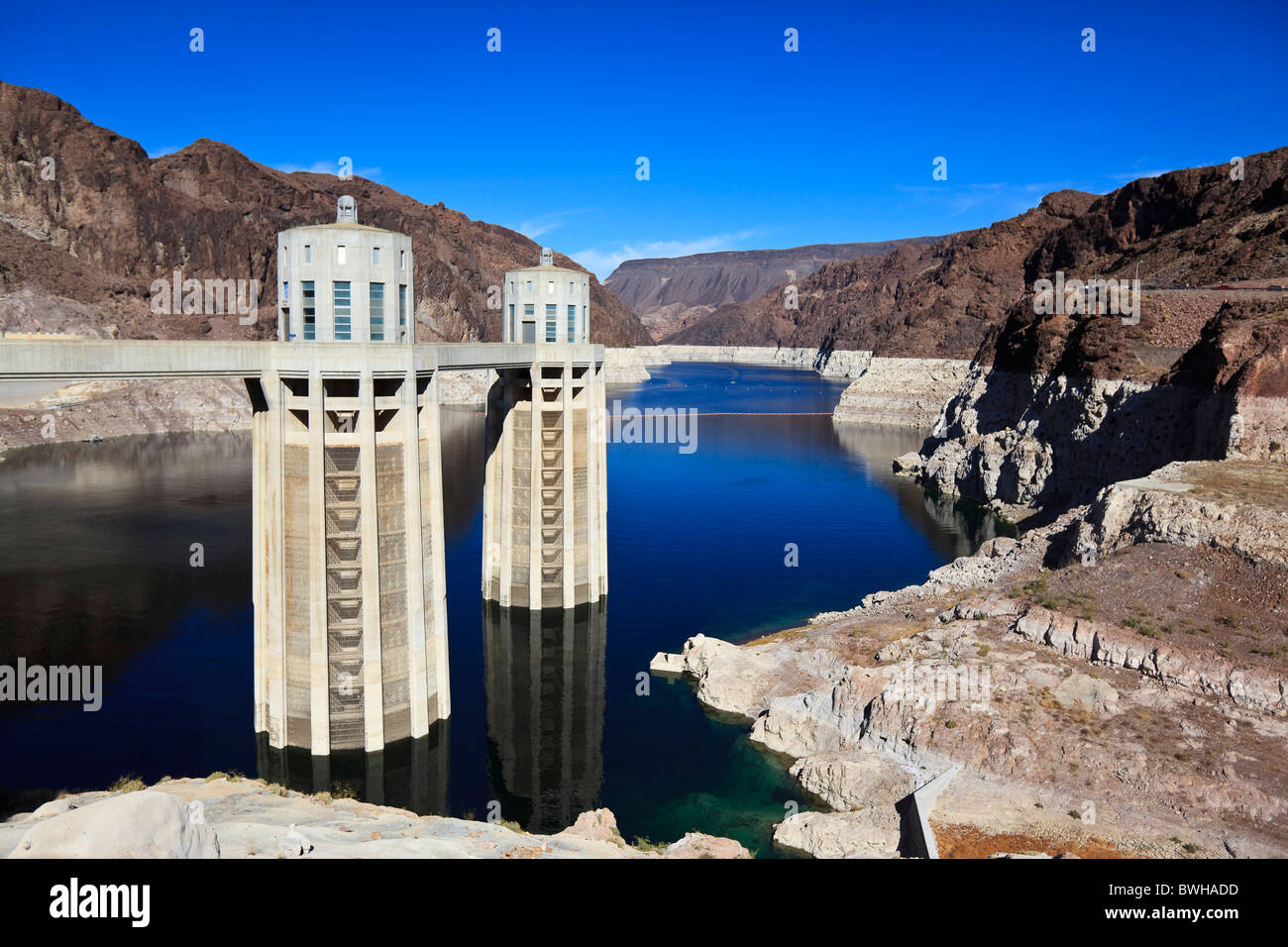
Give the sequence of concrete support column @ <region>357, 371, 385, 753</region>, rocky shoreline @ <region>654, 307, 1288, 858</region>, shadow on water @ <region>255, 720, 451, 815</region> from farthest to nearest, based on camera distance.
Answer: concrete support column @ <region>357, 371, 385, 753</region> < shadow on water @ <region>255, 720, 451, 815</region> < rocky shoreline @ <region>654, 307, 1288, 858</region>

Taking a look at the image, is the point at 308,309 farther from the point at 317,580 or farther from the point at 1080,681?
the point at 1080,681

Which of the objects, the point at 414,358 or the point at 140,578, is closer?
the point at 414,358

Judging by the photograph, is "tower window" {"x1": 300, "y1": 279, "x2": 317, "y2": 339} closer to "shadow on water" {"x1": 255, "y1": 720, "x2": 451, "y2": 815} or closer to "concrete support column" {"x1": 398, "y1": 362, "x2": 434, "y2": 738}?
"concrete support column" {"x1": 398, "y1": 362, "x2": 434, "y2": 738}

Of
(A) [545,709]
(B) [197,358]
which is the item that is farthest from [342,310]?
(A) [545,709]

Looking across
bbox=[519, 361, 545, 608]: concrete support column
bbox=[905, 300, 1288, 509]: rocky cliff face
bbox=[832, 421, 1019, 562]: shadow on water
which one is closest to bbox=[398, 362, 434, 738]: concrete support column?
bbox=[519, 361, 545, 608]: concrete support column
